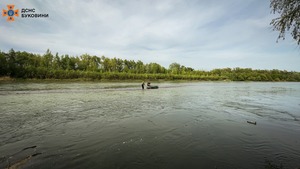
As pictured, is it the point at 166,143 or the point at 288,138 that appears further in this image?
the point at 288,138

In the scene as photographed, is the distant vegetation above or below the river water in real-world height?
above

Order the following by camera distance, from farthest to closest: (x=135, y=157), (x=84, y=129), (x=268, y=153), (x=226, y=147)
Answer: (x=84, y=129)
(x=226, y=147)
(x=268, y=153)
(x=135, y=157)

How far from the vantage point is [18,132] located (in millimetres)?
9195

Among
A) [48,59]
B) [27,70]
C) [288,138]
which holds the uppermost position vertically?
[48,59]

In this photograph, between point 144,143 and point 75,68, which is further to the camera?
point 75,68

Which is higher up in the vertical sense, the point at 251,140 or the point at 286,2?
the point at 286,2

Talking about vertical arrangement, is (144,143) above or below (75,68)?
below

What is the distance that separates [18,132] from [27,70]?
7234 centimetres

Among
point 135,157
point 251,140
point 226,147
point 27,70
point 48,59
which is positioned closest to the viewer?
point 135,157

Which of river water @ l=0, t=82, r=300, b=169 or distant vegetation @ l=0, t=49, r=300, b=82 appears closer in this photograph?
river water @ l=0, t=82, r=300, b=169

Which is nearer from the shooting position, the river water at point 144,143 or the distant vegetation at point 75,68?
the river water at point 144,143

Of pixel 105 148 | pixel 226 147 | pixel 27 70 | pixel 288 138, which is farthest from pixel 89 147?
pixel 27 70

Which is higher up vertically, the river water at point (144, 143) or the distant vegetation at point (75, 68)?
the distant vegetation at point (75, 68)

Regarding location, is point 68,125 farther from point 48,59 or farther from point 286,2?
point 48,59
